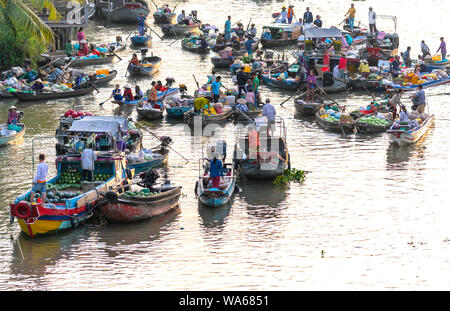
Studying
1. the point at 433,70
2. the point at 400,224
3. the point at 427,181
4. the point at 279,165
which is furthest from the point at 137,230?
the point at 433,70

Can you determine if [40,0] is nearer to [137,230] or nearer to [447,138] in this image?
[137,230]

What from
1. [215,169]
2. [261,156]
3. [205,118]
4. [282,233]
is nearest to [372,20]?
[205,118]

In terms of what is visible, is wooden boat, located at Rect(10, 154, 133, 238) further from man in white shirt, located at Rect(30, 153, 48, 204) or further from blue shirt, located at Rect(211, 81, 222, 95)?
blue shirt, located at Rect(211, 81, 222, 95)

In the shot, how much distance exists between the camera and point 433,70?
36844 mm

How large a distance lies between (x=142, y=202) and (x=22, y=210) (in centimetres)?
304

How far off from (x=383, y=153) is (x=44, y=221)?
1238 cm

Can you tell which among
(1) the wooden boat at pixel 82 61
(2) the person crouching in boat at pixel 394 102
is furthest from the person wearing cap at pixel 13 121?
(2) the person crouching in boat at pixel 394 102

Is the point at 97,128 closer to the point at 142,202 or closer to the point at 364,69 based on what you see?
the point at 142,202

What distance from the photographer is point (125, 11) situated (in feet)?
171

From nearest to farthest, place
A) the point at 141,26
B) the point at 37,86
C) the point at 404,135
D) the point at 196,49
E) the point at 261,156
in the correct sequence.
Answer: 1. the point at 261,156
2. the point at 404,135
3. the point at 37,86
4. the point at 196,49
5. the point at 141,26

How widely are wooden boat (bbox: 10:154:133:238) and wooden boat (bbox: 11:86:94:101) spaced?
41.0ft

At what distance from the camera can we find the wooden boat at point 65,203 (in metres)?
19.1

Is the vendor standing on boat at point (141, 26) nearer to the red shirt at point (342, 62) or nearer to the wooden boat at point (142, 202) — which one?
the red shirt at point (342, 62)

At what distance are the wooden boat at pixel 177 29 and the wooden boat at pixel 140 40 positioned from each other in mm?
2773
